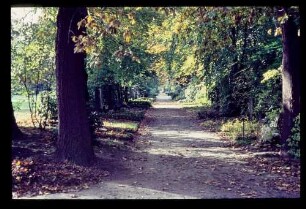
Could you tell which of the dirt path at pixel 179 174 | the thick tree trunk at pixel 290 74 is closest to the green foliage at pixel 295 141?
the thick tree trunk at pixel 290 74

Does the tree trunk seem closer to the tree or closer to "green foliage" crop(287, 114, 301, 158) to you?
the tree

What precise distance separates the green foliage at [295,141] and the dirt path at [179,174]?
59.1 inches

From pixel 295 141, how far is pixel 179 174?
13.5 ft

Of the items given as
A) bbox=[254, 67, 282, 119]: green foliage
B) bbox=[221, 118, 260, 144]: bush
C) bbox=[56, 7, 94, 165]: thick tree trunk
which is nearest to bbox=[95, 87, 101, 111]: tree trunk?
bbox=[221, 118, 260, 144]: bush

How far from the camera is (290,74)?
13.6 meters

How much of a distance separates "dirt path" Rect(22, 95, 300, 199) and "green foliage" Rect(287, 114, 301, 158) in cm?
150

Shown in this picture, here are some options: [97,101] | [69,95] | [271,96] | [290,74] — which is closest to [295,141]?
[290,74]

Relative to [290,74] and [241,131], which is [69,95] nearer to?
[290,74]

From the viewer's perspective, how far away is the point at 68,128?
11703 millimetres

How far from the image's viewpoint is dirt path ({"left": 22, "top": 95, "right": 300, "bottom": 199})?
30.5ft
